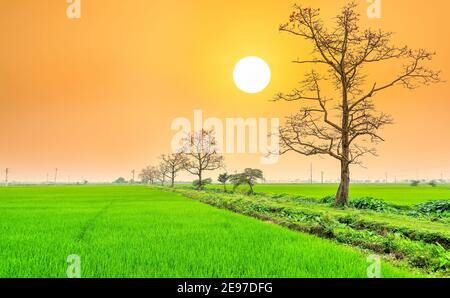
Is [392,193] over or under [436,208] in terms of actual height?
under

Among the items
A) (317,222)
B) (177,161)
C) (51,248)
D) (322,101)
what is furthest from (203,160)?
(51,248)

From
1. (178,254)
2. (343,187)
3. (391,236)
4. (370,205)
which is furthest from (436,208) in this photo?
(178,254)

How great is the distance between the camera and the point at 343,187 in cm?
2380

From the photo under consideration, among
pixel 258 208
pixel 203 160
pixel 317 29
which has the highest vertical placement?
pixel 317 29

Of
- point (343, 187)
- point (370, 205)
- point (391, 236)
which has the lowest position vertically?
point (391, 236)

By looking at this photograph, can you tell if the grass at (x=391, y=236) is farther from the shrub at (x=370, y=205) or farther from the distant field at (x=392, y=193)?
the distant field at (x=392, y=193)

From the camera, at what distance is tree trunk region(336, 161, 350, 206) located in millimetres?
23719

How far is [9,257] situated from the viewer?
827 cm

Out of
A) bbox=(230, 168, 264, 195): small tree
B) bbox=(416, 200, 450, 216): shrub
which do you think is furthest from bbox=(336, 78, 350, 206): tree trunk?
bbox=(230, 168, 264, 195): small tree

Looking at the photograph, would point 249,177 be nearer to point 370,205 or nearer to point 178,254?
point 370,205

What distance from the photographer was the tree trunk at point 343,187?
23719mm

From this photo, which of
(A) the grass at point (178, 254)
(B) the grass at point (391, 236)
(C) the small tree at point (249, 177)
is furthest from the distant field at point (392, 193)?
(A) the grass at point (178, 254)
